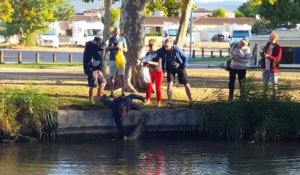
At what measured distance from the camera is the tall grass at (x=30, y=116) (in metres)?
16.7

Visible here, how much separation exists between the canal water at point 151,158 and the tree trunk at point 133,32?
3.66 meters

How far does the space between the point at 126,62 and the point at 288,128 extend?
16.6 ft

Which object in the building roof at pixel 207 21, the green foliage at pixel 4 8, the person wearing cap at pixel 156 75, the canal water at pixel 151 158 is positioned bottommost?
the canal water at pixel 151 158

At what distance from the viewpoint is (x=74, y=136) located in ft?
56.7

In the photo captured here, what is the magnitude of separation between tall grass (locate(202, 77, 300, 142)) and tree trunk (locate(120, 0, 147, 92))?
3408mm

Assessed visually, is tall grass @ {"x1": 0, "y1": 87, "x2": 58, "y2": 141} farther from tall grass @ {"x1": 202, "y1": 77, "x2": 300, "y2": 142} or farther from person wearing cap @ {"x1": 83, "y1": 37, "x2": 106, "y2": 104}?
tall grass @ {"x1": 202, "y1": 77, "x2": 300, "y2": 142}

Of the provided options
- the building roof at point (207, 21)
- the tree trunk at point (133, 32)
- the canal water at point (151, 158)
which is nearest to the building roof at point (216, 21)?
the building roof at point (207, 21)

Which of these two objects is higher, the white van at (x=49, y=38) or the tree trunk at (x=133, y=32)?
the tree trunk at (x=133, y=32)

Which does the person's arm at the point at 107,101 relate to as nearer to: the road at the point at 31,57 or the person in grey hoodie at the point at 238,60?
the person in grey hoodie at the point at 238,60

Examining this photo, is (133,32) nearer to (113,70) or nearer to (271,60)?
(113,70)

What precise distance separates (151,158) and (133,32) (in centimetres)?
628

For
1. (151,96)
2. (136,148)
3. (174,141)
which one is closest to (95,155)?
(136,148)

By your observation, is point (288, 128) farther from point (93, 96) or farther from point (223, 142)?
point (93, 96)

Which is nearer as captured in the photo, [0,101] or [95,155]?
[95,155]
